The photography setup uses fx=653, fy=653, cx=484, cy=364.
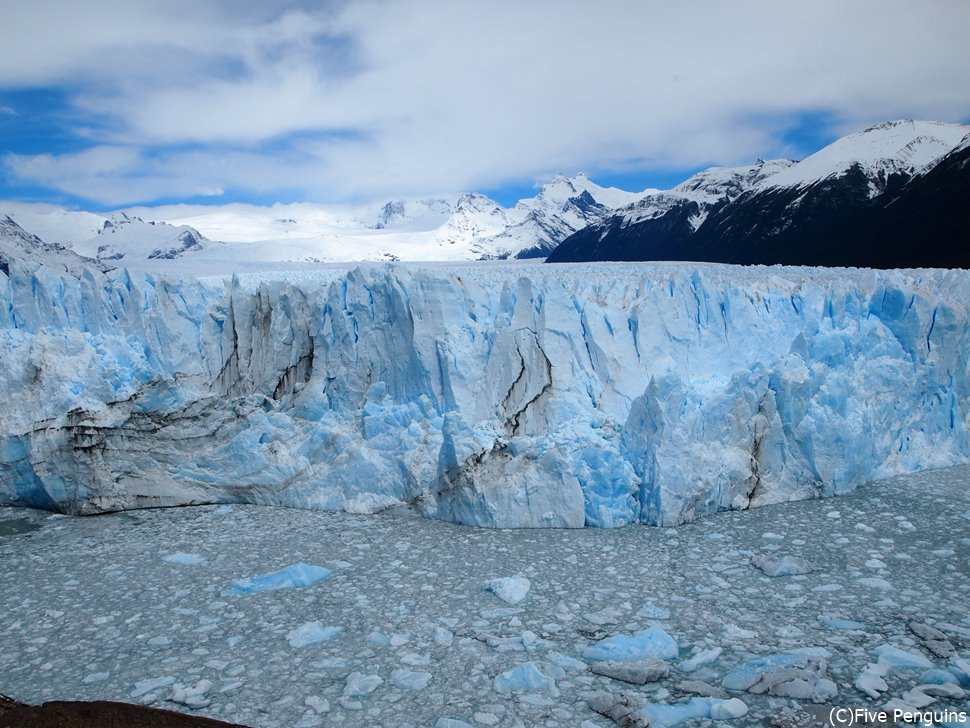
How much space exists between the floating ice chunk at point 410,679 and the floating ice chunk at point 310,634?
0.65m

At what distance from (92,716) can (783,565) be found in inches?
179

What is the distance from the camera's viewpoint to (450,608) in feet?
15.1

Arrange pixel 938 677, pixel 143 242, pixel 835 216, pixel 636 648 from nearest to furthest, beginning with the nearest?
pixel 938 677 < pixel 636 648 < pixel 835 216 < pixel 143 242

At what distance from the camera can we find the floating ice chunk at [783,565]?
16.1ft

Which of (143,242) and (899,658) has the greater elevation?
(143,242)

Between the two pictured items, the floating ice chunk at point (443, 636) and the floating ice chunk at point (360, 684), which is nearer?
the floating ice chunk at point (360, 684)

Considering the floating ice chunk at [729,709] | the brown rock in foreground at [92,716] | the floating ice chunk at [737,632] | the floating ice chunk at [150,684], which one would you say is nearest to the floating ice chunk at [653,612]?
the floating ice chunk at [737,632]

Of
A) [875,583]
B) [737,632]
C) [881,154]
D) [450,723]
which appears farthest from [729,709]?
[881,154]

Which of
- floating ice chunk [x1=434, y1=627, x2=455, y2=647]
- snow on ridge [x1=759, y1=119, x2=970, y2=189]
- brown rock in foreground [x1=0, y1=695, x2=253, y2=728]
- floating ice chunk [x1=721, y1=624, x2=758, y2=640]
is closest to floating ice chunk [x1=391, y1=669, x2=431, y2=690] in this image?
floating ice chunk [x1=434, y1=627, x2=455, y2=647]

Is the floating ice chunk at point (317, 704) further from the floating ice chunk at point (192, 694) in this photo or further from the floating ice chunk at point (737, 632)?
→ the floating ice chunk at point (737, 632)

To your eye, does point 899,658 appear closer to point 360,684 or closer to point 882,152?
point 360,684

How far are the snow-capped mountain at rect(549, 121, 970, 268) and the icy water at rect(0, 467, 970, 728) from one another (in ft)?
61.3

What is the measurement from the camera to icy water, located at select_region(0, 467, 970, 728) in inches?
143

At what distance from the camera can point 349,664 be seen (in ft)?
12.9
